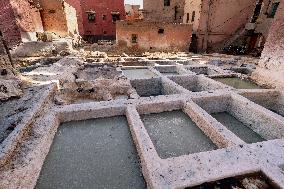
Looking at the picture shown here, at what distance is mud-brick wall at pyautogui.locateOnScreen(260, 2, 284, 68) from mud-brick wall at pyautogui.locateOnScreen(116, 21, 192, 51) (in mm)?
10679

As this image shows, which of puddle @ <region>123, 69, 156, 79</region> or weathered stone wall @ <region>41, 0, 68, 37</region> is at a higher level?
weathered stone wall @ <region>41, 0, 68, 37</region>

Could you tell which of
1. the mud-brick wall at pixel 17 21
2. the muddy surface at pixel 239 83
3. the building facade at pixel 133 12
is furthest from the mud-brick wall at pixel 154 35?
the building facade at pixel 133 12

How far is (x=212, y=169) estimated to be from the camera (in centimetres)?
257

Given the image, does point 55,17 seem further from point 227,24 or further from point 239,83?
point 239,83

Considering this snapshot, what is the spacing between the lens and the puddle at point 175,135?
12.5ft

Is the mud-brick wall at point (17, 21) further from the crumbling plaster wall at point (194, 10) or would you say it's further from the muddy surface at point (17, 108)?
the crumbling plaster wall at point (194, 10)

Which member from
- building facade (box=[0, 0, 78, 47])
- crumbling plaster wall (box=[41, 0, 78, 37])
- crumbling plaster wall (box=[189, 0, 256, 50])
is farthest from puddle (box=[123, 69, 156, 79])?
crumbling plaster wall (box=[189, 0, 256, 50])

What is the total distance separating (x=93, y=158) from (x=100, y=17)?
23.8 meters

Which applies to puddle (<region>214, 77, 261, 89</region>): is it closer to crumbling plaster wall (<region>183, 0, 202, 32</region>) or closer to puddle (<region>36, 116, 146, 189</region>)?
puddle (<region>36, 116, 146, 189</region>)

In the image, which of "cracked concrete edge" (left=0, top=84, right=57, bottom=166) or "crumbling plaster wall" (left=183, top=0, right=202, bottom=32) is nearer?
"cracked concrete edge" (left=0, top=84, right=57, bottom=166)

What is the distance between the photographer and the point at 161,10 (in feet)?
68.8

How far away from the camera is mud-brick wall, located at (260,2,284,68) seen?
232 inches

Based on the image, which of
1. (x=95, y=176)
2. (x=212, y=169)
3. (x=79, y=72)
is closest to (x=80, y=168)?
(x=95, y=176)

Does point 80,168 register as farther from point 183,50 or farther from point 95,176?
point 183,50
